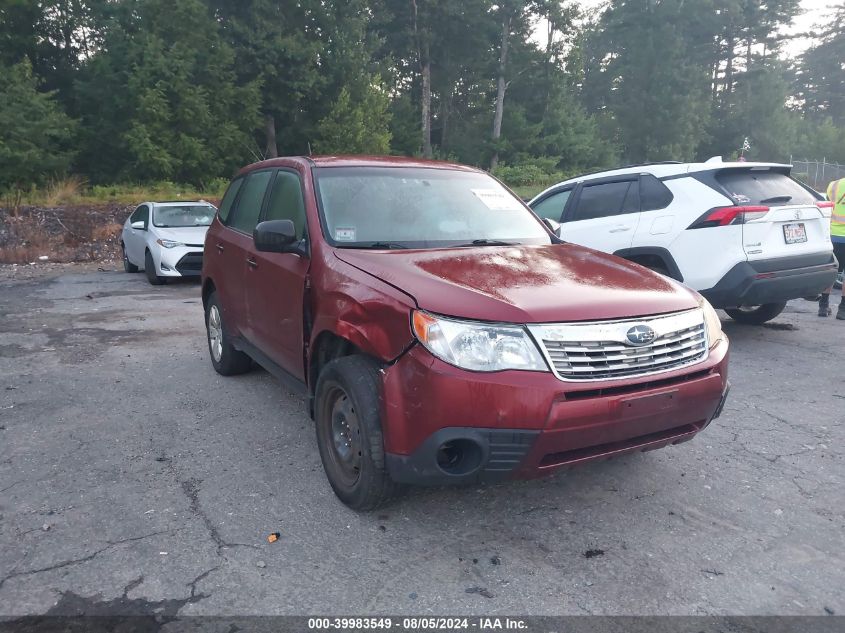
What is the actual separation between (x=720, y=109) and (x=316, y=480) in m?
54.6

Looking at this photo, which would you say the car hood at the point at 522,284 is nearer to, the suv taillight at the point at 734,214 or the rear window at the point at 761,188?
the suv taillight at the point at 734,214

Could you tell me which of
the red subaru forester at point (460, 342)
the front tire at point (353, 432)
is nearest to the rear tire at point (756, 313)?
the red subaru forester at point (460, 342)

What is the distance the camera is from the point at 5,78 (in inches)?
863

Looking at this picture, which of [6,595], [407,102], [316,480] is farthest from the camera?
[407,102]

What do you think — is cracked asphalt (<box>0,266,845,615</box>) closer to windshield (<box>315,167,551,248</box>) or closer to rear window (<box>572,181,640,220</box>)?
windshield (<box>315,167,551,248</box>)

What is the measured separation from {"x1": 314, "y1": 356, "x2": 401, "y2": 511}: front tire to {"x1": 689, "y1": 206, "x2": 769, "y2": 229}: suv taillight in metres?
4.47

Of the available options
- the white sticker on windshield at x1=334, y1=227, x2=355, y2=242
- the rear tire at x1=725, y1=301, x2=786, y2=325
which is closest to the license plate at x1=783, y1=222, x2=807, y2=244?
the rear tire at x1=725, y1=301, x2=786, y2=325

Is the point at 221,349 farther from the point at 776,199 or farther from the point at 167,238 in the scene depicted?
the point at 167,238

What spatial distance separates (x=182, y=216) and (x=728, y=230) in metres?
10.3

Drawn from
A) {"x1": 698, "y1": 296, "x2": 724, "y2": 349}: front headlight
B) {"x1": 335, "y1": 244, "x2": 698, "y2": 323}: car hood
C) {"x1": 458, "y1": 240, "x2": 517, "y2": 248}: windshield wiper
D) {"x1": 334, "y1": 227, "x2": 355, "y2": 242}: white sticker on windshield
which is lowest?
{"x1": 698, "y1": 296, "x2": 724, "y2": 349}: front headlight

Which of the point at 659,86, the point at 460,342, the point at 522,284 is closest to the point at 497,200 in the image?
the point at 522,284

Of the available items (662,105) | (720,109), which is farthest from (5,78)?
(720,109)

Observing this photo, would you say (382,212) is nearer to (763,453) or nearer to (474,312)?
(474,312)

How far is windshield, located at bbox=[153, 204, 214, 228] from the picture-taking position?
12.8 m
